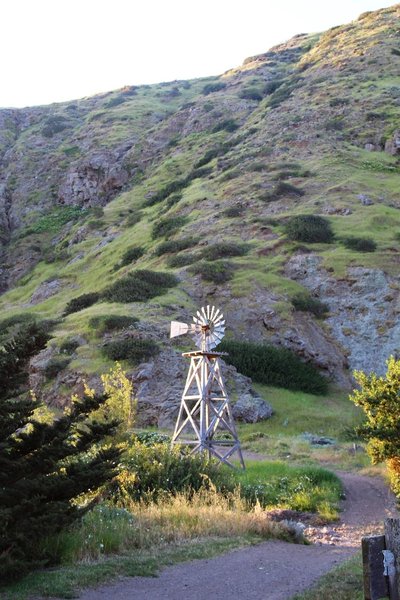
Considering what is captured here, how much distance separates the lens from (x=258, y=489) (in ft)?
48.9

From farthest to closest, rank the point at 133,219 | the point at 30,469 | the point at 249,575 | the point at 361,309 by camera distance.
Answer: the point at 133,219
the point at 361,309
the point at 249,575
the point at 30,469

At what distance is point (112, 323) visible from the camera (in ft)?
106

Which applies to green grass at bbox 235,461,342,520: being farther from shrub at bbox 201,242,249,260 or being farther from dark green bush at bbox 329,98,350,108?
dark green bush at bbox 329,98,350,108

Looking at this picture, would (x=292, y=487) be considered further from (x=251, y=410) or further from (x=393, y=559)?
(x=251, y=410)

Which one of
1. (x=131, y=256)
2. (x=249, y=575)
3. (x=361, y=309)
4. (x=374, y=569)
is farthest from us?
(x=131, y=256)

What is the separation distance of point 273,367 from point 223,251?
39.3 feet

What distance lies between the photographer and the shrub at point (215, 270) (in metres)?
37.5

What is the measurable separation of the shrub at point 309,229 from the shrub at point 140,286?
858 centimetres

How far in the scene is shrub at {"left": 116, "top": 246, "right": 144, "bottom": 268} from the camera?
159 feet

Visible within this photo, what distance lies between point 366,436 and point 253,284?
76.9 feet

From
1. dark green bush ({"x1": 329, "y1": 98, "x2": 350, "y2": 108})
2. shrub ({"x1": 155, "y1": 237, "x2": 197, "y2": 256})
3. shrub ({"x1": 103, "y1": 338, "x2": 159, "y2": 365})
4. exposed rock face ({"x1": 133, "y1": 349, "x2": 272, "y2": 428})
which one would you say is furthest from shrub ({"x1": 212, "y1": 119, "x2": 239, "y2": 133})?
exposed rock face ({"x1": 133, "y1": 349, "x2": 272, "y2": 428})

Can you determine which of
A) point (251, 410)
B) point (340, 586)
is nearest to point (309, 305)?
point (251, 410)

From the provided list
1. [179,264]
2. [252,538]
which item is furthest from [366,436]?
[179,264]

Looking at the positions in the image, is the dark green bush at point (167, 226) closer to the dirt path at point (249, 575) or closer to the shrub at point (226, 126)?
the shrub at point (226, 126)
